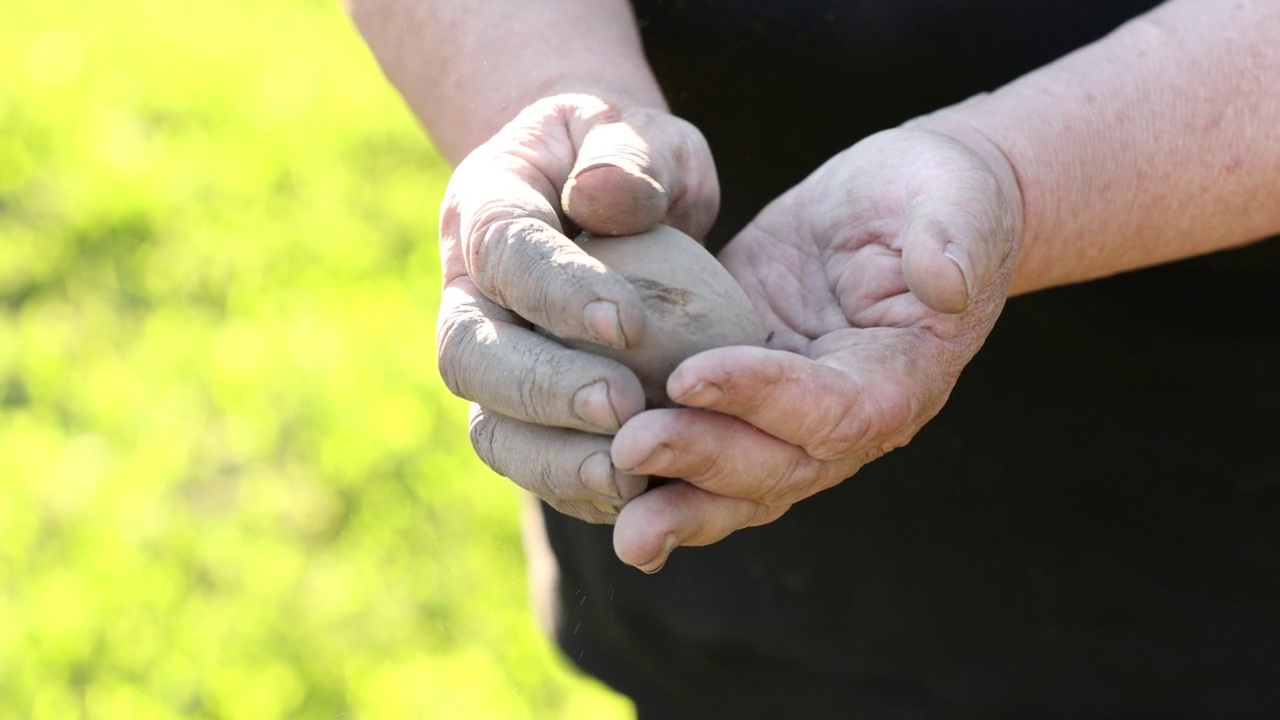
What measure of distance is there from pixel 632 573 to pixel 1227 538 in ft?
2.73

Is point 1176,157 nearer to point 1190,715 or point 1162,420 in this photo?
point 1162,420

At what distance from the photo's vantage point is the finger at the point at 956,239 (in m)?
1.16

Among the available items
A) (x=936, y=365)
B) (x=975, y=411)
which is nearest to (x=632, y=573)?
(x=975, y=411)

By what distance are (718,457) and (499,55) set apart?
0.71 m

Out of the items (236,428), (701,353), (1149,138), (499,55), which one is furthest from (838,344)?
(236,428)

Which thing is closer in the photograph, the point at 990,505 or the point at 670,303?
the point at 670,303

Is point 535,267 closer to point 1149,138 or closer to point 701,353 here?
point 701,353

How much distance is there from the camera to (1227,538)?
1676 millimetres

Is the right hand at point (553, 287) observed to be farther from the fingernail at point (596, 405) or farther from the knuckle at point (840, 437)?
the knuckle at point (840, 437)

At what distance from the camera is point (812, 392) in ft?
3.74

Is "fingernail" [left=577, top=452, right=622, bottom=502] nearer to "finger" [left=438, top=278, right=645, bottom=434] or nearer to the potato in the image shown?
"finger" [left=438, top=278, right=645, bottom=434]

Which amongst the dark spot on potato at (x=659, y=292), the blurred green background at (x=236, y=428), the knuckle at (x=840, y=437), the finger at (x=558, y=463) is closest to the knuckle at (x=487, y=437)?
the finger at (x=558, y=463)

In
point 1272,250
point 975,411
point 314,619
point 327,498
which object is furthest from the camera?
point 327,498

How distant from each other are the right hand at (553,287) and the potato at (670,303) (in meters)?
0.03
